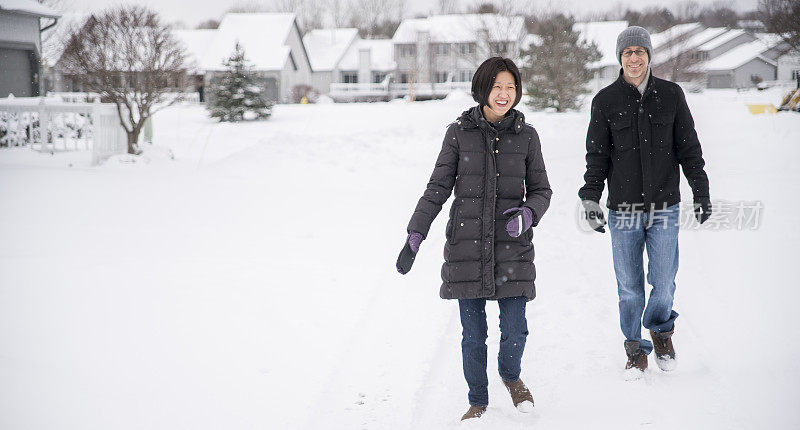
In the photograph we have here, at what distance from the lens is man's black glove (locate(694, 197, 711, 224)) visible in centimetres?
415

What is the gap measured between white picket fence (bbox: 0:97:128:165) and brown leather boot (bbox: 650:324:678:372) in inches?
470

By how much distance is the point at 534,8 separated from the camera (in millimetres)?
32375

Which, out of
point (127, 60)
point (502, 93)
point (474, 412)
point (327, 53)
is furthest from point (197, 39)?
point (474, 412)

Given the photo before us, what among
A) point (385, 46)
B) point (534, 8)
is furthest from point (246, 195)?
Result: point (385, 46)

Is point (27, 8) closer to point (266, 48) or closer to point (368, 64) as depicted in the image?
point (266, 48)

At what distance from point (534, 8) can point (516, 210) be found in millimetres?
30866

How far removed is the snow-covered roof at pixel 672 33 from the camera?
3775 centimetres

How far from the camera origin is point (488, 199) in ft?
12.0

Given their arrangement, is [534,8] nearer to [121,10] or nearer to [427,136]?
[427,136]

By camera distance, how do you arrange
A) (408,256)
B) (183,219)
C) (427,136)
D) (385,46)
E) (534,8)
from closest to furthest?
(408,256), (183,219), (427,136), (534,8), (385,46)

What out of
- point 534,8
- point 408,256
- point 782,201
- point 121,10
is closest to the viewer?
point 408,256

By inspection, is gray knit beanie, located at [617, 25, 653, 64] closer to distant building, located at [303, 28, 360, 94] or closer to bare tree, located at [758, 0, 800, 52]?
bare tree, located at [758, 0, 800, 52]

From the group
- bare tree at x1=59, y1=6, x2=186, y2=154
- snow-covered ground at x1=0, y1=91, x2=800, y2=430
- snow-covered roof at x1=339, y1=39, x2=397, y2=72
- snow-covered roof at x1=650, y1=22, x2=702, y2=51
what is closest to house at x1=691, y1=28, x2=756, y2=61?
snow-covered roof at x1=650, y1=22, x2=702, y2=51

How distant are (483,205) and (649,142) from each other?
1.18 metres
